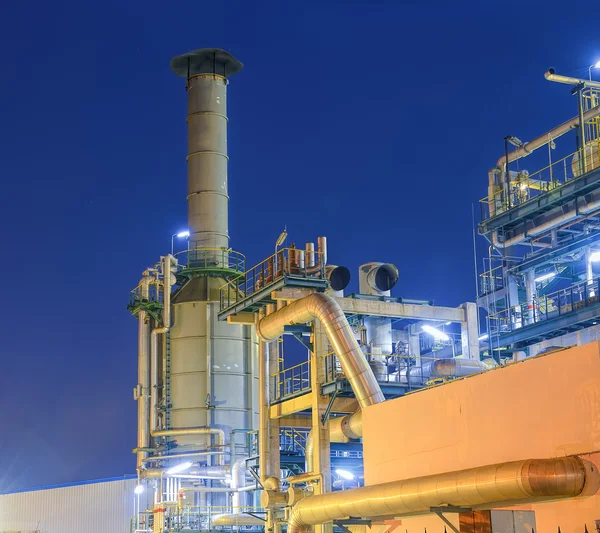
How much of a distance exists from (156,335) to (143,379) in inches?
87.3

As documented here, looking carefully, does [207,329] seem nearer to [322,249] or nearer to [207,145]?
[207,145]

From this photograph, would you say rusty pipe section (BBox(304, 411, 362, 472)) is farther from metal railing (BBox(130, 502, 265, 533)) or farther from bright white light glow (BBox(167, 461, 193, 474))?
bright white light glow (BBox(167, 461, 193, 474))

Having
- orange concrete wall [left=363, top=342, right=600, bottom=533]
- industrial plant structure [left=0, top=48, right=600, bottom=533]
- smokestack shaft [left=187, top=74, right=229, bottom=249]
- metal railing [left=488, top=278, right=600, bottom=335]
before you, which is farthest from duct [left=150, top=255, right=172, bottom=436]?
orange concrete wall [left=363, top=342, right=600, bottom=533]

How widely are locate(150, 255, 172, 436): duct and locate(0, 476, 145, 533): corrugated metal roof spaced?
859 cm

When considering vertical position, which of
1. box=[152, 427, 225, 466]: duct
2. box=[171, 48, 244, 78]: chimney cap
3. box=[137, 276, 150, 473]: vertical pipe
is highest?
box=[171, 48, 244, 78]: chimney cap

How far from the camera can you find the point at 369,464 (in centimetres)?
2620

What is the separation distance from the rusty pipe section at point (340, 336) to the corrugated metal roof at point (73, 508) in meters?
24.1

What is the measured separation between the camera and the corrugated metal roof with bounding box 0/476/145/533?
53.8 metres

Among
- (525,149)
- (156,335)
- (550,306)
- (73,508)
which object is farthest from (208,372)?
(525,149)

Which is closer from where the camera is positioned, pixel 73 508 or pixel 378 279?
pixel 378 279

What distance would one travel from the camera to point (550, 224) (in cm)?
3734

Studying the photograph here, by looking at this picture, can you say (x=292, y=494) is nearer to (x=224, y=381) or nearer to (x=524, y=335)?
(x=524, y=335)

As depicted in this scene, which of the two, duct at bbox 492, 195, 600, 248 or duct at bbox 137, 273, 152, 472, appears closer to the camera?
duct at bbox 492, 195, 600, 248

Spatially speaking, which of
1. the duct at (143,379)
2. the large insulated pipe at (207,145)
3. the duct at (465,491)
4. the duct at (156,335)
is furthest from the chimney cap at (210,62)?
the duct at (465,491)
